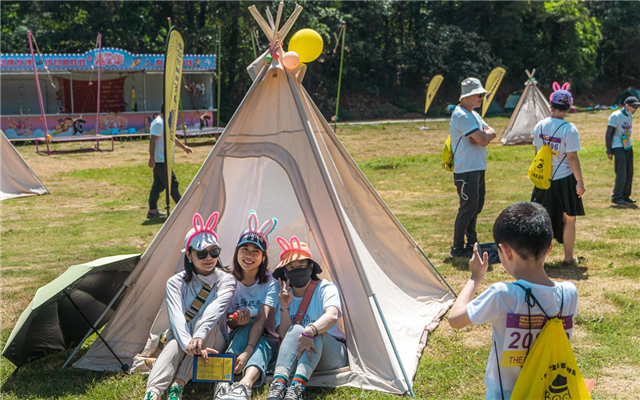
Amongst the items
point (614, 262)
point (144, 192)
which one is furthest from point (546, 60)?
point (614, 262)

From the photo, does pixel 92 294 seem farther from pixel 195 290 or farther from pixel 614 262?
pixel 614 262

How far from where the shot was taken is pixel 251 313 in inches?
189

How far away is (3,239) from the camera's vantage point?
384 inches

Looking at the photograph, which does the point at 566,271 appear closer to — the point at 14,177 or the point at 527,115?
the point at 14,177

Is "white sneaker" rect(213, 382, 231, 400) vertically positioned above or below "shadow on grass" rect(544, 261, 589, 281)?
below

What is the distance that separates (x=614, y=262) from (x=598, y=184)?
5.80 metres

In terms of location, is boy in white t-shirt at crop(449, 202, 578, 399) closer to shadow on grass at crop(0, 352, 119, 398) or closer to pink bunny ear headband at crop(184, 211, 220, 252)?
pink bunny ear headband at crop(184, 211, 220, 252)

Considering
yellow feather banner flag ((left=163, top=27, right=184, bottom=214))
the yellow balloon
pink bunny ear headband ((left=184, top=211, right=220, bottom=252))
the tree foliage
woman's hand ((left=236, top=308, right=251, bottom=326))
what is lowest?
woman's hand ((left=236, top=308, right=251, bottom=326))

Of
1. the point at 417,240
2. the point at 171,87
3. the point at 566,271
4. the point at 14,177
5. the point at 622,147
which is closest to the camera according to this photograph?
the point at 171,87

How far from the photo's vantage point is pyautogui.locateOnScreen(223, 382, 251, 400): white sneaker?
4.22m

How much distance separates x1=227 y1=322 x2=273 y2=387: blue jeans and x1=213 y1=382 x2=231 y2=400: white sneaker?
0.21m

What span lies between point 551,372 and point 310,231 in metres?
2.88

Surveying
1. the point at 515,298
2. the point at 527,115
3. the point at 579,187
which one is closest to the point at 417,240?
the point at 579,187

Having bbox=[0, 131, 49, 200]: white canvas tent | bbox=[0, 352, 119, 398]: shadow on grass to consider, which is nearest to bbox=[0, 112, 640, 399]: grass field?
bbox=[0, 352, 119, 398]: shadow on grass
